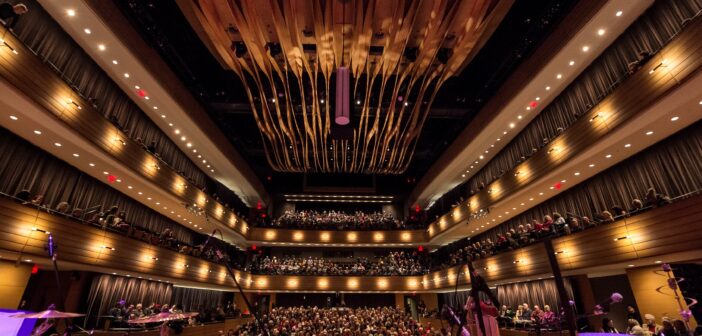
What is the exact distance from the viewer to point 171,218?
19250 millimetres

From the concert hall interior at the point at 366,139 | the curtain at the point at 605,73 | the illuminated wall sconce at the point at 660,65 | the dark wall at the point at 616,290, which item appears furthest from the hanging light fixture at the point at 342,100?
the dark wall at the point at 616,290

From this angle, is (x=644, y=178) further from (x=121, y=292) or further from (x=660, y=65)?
(x=121, y=292)

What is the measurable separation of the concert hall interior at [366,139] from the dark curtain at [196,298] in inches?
14.2

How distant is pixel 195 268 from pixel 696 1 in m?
21.9

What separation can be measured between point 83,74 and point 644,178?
64.7ft

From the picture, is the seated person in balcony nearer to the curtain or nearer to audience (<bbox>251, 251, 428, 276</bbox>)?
the curtain

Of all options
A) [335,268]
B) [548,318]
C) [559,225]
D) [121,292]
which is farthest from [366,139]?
[121,292]

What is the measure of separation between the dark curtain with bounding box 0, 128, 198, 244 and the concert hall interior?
0.07 metres

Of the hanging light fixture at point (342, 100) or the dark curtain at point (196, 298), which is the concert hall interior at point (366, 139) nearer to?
the hanging light fixture at point (342, 100)

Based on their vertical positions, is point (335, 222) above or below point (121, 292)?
above

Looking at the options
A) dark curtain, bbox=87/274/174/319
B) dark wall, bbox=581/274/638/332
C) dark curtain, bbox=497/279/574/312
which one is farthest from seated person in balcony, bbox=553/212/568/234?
dark curtain, bbox=87/274/174/319

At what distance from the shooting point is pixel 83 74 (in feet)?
38.4

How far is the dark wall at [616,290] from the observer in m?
13.4

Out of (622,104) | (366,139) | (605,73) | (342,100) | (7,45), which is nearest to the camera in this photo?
(7,45)
